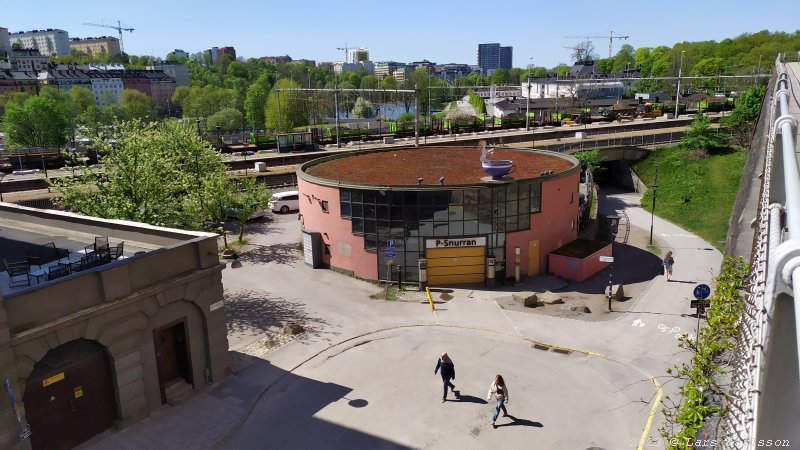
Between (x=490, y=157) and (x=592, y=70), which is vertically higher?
(x=592, y=70)

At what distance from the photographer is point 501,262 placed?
86.7 ft

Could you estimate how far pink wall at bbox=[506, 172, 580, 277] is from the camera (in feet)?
87.7

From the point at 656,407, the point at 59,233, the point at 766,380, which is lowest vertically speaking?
the point at 656,407

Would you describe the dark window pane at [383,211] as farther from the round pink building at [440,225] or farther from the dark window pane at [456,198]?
the dark window pane at [456,198]

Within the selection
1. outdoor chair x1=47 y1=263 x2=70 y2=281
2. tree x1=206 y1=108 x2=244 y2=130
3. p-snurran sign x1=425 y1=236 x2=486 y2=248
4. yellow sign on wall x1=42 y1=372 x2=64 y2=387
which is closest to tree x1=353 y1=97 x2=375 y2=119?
tree x1=206 y1=108 x2=244 y2=130

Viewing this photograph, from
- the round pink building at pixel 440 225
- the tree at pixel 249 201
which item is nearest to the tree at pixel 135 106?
the tree at pixel 249 201

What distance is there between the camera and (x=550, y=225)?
28172 mm

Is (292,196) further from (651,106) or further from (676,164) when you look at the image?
(651,106)

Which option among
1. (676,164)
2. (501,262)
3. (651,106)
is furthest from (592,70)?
(501,262)

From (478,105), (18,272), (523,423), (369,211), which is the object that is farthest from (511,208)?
(478,105)

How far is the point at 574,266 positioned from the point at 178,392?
60.9 feet

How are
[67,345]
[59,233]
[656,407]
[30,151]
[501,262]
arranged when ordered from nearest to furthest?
1. [67,345]
2. [656,407]
3. [59,233]
4. [501,262]
5. [30,151]

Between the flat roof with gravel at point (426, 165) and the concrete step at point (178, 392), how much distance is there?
1336 cm

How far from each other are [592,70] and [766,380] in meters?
159
